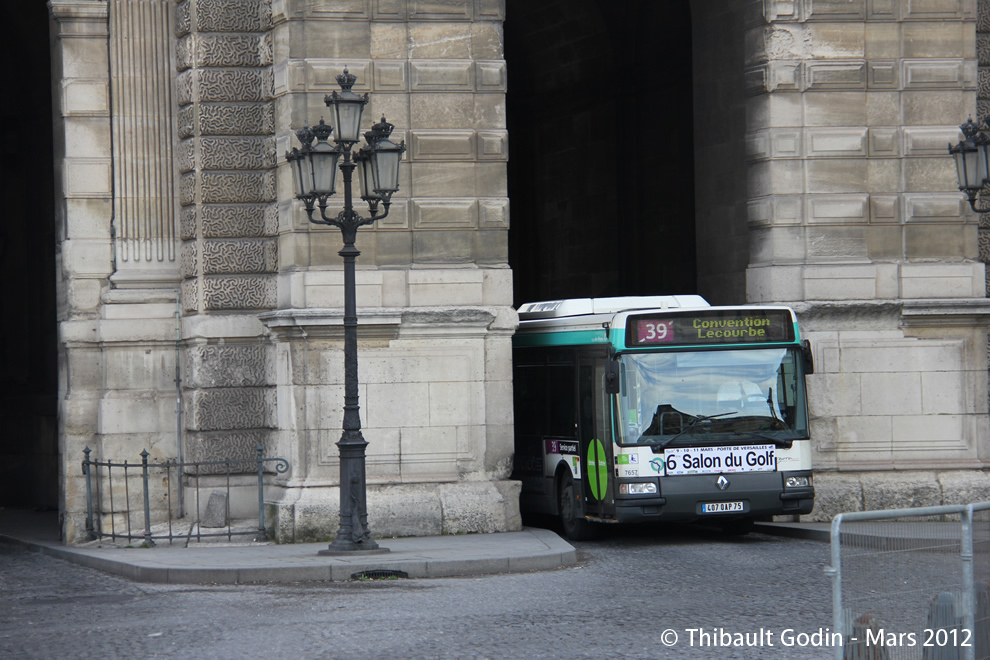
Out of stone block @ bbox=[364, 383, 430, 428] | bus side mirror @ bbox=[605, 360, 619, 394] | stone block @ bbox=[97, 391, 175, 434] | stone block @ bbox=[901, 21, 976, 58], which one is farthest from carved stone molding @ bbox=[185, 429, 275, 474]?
stone block @ bbox=[901, 21, 976, 58]

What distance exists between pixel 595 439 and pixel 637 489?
0.91m

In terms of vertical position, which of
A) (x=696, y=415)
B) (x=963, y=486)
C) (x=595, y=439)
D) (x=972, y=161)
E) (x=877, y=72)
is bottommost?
(x=963, y=486)

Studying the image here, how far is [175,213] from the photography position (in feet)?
59.2

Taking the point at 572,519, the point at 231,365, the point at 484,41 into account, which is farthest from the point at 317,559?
the point at 484,41

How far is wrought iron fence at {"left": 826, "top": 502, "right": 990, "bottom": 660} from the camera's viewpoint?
7.00 meters

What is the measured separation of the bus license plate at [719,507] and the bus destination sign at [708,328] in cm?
169

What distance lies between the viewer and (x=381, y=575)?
13453mm

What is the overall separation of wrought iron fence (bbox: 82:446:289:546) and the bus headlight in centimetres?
396

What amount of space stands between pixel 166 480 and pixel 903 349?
8.94 meters

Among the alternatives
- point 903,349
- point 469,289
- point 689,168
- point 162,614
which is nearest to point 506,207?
point 469,289

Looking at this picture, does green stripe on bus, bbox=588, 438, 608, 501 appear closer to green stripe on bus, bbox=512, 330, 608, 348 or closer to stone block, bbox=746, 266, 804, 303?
green stripe on bus, bbox=512, 330, 608, 348

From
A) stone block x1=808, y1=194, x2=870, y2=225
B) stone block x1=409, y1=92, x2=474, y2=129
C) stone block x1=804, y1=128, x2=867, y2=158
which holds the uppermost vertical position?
stone block x1=409, y1=92, x2=474, y2=129

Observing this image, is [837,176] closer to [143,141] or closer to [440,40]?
[440,40]

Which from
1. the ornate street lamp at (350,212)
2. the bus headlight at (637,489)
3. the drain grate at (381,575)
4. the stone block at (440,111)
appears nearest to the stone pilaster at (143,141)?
the stone block at (440,111)
